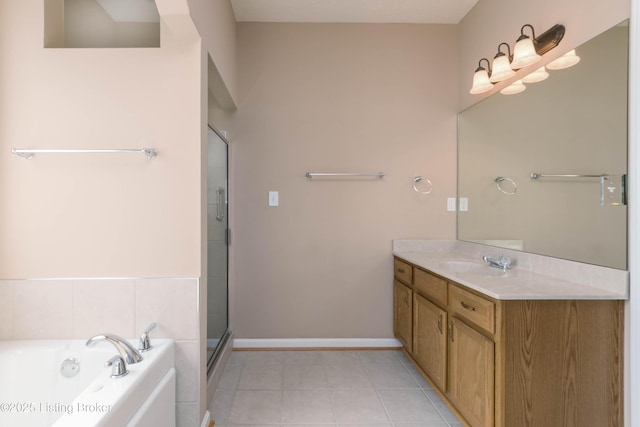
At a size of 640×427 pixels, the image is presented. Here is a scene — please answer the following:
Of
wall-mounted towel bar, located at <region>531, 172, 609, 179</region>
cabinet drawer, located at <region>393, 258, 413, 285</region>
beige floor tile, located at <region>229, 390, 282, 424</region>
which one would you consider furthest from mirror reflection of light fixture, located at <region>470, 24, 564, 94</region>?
beige floor tile, located at <region>229, 390, 282, 424</region>

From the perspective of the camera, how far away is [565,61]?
1.76 m

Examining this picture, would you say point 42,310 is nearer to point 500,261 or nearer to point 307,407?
point 307,407

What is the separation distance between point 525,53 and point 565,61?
0.79ft

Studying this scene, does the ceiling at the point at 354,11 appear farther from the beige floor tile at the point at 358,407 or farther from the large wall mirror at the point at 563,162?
the beige floor tile at the point at 358,407

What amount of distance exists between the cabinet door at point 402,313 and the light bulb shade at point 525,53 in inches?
65.1

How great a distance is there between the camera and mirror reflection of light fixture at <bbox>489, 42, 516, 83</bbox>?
216 cm

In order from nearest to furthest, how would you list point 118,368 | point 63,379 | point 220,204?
point 118,368
point 63,379
point 220,204

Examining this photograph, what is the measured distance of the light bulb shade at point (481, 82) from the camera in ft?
7.82

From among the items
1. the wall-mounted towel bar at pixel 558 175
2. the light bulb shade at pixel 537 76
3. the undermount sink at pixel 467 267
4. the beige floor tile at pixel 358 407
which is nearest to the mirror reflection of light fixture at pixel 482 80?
the light bulb shade at pixel 537 76

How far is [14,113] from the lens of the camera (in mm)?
1695

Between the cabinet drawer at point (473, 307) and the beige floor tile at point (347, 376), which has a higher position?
the cabinet drawer at point (473, 307)

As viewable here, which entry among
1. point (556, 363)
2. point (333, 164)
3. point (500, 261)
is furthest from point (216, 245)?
point (556, 363)

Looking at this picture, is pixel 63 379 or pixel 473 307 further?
pixel 473 307

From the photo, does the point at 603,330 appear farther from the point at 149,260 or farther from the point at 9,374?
the point at 9,374
